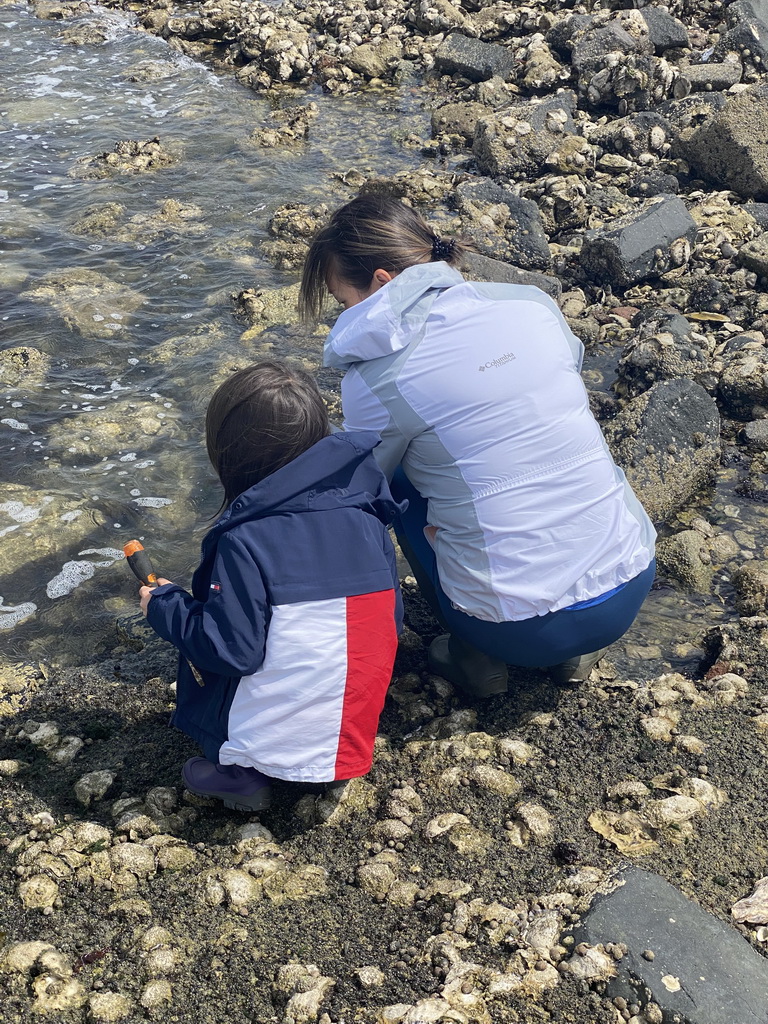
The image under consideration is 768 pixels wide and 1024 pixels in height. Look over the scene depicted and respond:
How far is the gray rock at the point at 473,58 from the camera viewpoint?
9.16m

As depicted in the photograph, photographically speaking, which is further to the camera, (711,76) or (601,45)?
(601,45)

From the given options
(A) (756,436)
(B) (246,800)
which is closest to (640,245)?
(A) (756,436)

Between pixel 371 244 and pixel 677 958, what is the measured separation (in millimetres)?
2159

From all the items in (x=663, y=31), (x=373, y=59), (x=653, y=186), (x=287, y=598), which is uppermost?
(x=663, y=31)

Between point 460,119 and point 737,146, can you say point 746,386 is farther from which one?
point 460,119

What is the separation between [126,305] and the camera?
18.9ft

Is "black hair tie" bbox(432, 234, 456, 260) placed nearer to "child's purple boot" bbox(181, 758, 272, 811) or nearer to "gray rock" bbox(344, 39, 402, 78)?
"child's purple boot" bbox(181, 758, 272, 811)

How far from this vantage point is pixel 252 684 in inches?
91.4

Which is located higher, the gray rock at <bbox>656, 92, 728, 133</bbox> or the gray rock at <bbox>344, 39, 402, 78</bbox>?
the gray rock at <bbox>656, 92, 728, 133</bbox>

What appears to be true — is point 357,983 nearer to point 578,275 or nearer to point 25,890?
point 25,890

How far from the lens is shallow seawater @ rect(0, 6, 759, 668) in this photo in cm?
389

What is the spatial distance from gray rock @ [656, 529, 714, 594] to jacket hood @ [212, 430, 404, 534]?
5.77ft

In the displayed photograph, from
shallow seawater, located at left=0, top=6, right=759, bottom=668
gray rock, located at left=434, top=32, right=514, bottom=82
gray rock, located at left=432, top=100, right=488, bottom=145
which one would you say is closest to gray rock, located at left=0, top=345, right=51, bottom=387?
shallow seawater, located at left=0, top=6, right=759, bottom=668

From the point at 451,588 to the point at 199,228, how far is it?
4.96m
